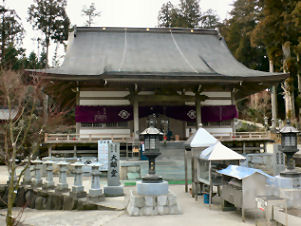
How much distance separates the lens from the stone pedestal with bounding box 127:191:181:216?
716 centimetres

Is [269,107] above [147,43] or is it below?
below

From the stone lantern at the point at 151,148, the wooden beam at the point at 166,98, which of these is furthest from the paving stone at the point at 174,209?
the wooden beam at the point at 166,98

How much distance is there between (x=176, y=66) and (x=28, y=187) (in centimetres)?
1123

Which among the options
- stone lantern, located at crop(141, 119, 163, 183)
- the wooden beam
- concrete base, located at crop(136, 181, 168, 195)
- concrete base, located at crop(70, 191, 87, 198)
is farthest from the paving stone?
the wooden beam

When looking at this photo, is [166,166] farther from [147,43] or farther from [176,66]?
[147,43]

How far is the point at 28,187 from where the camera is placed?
11.3 m

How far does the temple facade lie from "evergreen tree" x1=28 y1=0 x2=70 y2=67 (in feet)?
53.1

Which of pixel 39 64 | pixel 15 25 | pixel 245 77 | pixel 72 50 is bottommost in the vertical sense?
pixel 245 77

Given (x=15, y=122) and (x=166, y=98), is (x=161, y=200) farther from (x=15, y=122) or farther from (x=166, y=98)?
(x=166, y=98)

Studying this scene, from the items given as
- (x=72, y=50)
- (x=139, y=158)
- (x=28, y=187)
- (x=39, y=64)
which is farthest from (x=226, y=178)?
(x=39, y=64)

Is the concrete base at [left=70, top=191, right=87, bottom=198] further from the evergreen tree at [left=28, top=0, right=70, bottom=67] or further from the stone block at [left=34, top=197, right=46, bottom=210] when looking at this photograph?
the evergreen tree at [left=28, top=0, right=70, bottom=67]

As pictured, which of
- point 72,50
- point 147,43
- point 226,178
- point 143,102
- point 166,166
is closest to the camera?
point 226,178

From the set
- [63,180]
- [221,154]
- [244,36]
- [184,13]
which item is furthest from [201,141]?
[184,13]

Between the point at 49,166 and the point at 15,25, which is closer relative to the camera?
the point at 49,166
